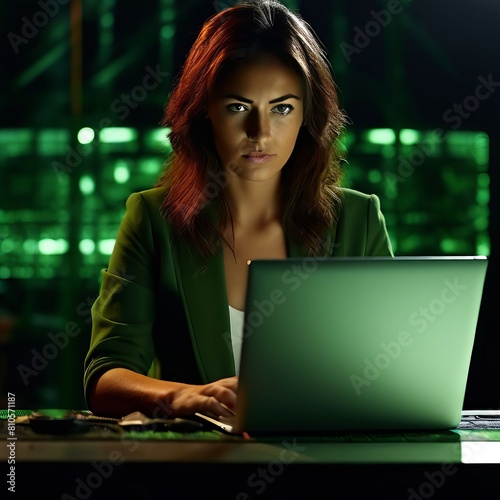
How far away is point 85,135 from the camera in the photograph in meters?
3.93

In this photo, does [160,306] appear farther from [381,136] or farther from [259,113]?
[381,136]

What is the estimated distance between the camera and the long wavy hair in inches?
68.9

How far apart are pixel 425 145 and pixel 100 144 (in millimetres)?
1510

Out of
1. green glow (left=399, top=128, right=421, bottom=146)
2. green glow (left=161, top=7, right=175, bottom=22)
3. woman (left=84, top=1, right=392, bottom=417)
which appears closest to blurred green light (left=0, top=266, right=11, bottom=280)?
green glow (left=161, top=7, right=175, bottom=22)

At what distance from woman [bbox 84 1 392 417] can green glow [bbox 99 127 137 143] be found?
2.01 meters

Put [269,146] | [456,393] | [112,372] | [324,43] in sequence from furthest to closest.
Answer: [324,43] → [269,146] → [112,372] → [456,393]

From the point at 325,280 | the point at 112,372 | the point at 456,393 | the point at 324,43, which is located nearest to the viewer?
the point at 325,280

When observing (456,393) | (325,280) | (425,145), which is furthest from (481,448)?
(425,145)

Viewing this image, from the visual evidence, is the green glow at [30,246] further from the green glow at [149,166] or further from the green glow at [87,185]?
the green glow at [149,166]

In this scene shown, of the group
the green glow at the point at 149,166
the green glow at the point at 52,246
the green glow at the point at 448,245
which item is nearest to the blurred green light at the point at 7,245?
the green glow at the point at 52,246

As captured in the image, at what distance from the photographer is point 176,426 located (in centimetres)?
124

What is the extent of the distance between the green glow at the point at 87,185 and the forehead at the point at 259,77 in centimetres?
229

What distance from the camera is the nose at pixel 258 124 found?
169 cm

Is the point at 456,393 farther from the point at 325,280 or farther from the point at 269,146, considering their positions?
the point at 269,146
